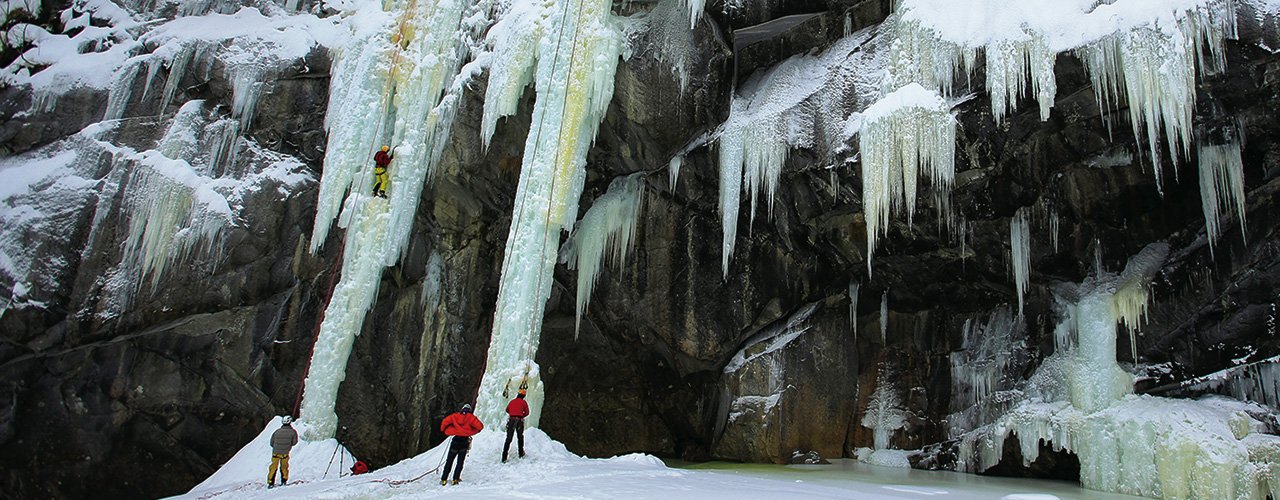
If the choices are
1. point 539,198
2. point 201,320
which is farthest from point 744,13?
point 201,320

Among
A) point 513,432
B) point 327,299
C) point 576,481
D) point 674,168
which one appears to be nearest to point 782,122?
point 674,168

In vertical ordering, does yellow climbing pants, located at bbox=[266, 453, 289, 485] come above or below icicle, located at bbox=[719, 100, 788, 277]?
below

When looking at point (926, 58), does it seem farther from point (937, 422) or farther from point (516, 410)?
point (516, 410)

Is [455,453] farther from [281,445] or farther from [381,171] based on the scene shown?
[381,171]

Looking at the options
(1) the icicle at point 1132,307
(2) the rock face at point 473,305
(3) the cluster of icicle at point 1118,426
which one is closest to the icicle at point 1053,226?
(2) the rock face at point 473,305

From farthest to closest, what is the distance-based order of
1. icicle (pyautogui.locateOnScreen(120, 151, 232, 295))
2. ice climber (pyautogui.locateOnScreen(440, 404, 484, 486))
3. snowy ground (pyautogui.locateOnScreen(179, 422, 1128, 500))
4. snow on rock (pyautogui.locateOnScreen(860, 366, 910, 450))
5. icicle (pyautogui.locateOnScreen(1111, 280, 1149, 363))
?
icicle (pyautogui.locateOnScreen(120, 151, 232, 295))
snow on rock (pyautogui.locateOnScreen(860, 366, 910, 450))
icicle (pyautogui.locateOnScreen(1111, 280, 1149, 363))
ice climber (pyautogui.locateOnScreen(440, 404, 484, 486))
snowy ground (pyautogui.locateOnScreen(179, 422, 1128, 500))

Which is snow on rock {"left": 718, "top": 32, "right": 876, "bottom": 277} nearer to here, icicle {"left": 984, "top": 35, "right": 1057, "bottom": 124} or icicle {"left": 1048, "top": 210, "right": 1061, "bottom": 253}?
icicle {"left": 984, "top": 35, "right": 1057, "bottom": 124}

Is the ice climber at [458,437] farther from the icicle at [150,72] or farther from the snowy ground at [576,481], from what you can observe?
the icicle at [150,72]

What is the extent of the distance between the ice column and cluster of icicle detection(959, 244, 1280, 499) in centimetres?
717

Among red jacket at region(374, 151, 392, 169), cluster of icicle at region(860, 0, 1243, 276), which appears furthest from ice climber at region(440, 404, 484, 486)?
red jacket at region(374, 151, 392, 169)

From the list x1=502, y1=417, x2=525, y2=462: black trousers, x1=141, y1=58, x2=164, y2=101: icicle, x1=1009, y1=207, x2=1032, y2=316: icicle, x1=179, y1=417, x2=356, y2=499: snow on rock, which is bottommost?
x1=179, y1=417, x2=356, y2=499: snow on rock

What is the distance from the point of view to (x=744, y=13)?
13883 millimetres

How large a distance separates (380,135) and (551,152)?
3534 mm

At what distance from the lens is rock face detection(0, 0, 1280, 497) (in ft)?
45.4
